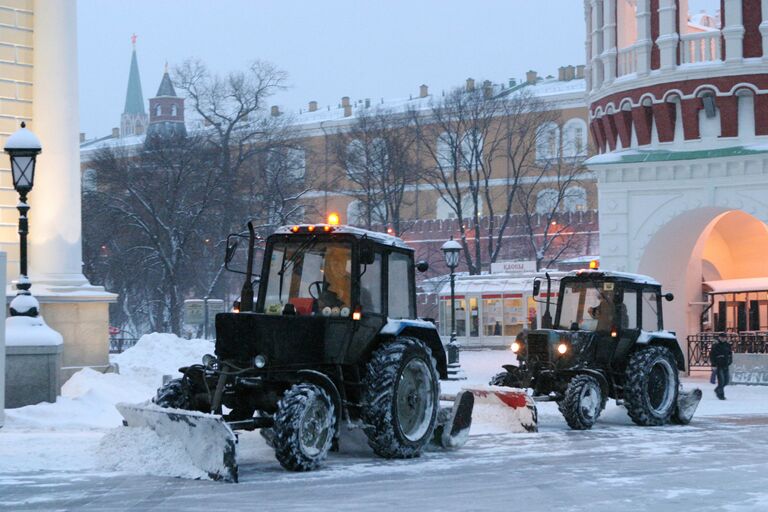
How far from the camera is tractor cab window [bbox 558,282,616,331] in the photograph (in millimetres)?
20188

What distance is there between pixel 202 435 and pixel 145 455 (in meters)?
0.78

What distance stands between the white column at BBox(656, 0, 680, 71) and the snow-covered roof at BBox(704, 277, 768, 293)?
7.06 meters

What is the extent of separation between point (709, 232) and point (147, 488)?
29.3 m

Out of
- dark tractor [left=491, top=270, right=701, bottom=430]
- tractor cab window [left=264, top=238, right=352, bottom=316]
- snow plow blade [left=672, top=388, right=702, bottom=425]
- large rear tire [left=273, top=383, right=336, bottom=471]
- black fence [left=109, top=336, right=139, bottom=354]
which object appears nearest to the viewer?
large rear tire [left=273, top=383, right=336, bottom=471]

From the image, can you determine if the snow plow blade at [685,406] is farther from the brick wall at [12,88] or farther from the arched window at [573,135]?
the arched window at [573,135]

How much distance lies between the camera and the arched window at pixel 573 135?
267ft

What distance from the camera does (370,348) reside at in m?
14.2

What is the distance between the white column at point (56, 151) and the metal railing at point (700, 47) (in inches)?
695

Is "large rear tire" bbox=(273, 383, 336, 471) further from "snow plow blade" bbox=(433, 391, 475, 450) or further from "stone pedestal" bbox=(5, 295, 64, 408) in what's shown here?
"stone pedestal" bbox=(5, 295, 64, 408)

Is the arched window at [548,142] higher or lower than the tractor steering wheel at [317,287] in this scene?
higher

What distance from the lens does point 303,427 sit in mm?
12648

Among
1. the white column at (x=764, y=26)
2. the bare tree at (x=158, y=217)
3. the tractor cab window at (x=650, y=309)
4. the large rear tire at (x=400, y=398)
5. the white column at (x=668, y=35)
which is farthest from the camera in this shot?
the bare tree at (x=158, y=217)

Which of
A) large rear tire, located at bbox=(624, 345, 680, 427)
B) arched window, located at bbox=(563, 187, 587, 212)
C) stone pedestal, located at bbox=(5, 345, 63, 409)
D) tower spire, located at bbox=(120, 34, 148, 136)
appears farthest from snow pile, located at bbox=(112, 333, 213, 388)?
tower spire, located at bbox=(120, 34, 148, 136)

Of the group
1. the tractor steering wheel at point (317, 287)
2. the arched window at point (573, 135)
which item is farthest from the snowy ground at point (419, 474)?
the arched window at point (573, 135)
